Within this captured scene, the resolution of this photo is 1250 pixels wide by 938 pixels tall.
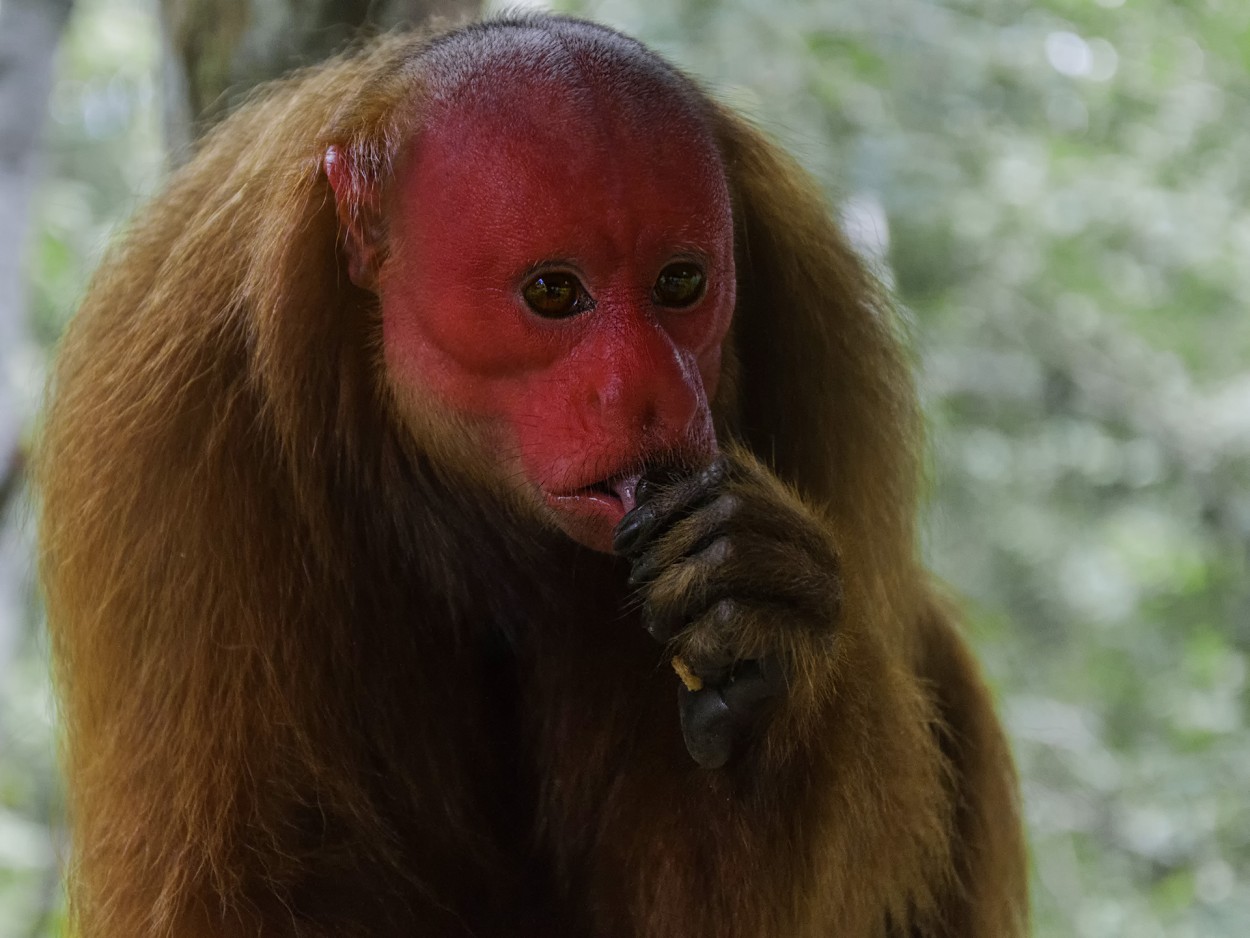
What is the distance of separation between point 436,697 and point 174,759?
1.37 feet

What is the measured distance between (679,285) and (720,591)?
0.46 metres

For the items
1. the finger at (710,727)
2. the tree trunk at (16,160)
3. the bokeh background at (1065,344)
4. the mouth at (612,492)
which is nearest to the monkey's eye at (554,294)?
the mouth at (612,492)

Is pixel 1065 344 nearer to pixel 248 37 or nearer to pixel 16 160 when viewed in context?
pixel 248 37

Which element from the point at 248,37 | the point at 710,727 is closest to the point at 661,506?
the point at 710,727

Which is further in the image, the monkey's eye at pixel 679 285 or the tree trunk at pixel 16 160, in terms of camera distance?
the tree trunk at pixel 16 160

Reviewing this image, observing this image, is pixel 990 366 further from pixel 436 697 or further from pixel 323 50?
pixel 436 697

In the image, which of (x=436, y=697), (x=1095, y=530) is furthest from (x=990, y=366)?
(x=436, y=697)

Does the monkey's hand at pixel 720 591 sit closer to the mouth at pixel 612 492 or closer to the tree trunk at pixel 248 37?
the mouth at pixel 612 492

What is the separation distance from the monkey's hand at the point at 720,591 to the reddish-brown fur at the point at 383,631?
0.24 ft

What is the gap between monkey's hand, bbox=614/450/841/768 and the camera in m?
1.63

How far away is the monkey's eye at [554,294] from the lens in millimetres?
1765

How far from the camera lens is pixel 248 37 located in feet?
9.58

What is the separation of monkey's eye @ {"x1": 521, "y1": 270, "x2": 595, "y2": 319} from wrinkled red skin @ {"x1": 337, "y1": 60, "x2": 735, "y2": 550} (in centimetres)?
1

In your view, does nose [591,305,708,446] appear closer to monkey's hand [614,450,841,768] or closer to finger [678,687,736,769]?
monkey's hand [614,450,841,768]
